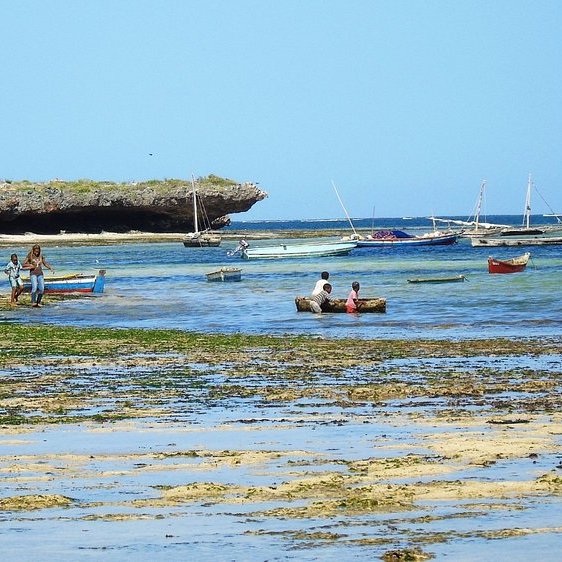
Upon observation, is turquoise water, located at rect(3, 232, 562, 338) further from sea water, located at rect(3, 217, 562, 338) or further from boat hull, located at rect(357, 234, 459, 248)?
boat hull, located at rect(357, 234, 459, 248)

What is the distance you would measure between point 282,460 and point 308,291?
34603 mm

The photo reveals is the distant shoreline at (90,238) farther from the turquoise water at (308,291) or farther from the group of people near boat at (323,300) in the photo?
the group of people near boat at (323,300)

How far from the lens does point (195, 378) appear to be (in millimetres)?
16578

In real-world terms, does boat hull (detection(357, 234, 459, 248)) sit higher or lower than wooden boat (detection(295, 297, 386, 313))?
higher

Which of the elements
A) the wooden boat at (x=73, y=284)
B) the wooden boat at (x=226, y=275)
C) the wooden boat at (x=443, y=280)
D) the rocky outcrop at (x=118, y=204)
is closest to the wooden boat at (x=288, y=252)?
the wooden boat at (x=226, y=275)

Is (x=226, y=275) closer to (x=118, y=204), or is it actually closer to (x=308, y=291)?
(x=308, y=291)

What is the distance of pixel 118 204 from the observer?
126m

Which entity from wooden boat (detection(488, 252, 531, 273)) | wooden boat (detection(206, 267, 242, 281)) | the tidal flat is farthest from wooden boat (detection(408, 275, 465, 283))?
the tidal flat

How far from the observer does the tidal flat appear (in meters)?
7.23

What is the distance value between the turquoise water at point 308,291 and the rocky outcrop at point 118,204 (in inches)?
1808

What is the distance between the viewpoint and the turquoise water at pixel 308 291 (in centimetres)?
2722

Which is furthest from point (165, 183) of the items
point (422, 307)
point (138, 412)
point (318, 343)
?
point (138, 412)

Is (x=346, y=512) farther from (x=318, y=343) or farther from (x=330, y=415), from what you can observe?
(x=318, y=343)

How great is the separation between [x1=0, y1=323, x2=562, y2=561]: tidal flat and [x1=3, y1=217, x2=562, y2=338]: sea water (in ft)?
28.0
